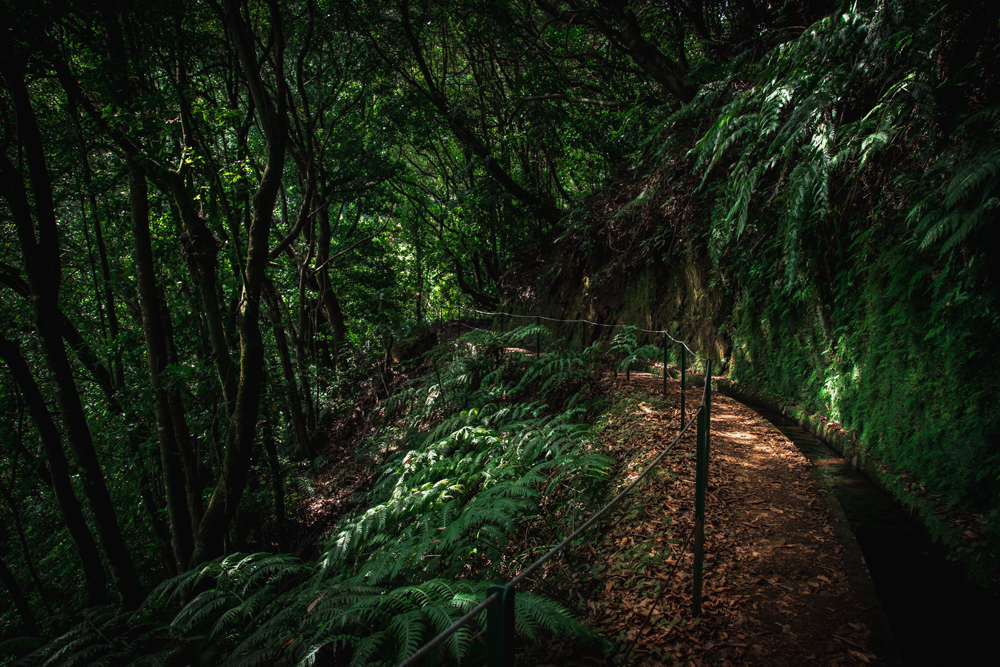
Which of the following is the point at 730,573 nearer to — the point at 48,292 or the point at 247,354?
the point at 247,354

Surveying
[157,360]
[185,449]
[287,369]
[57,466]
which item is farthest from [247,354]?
[287,369]

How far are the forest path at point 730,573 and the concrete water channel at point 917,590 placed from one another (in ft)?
0.49

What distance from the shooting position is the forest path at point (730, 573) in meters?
2.34

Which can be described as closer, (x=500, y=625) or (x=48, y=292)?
(x=500, y=625)

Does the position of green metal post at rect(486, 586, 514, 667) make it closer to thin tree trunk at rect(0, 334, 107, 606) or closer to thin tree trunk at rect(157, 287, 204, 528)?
thin tree trunk at rect(0, 334, 107, 606)

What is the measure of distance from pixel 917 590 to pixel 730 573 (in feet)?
3.55

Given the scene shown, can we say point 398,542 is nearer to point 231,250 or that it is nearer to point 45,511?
point 231,250

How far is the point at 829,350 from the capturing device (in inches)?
203

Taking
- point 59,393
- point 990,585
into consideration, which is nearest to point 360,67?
point 59,393

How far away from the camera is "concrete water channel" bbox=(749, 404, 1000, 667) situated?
7.64 feet

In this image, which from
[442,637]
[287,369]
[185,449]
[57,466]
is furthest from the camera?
[287,369]

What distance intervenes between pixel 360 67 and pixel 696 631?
36.1 feet

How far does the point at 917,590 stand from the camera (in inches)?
108

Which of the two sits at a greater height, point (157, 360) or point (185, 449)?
point (157, 360)
